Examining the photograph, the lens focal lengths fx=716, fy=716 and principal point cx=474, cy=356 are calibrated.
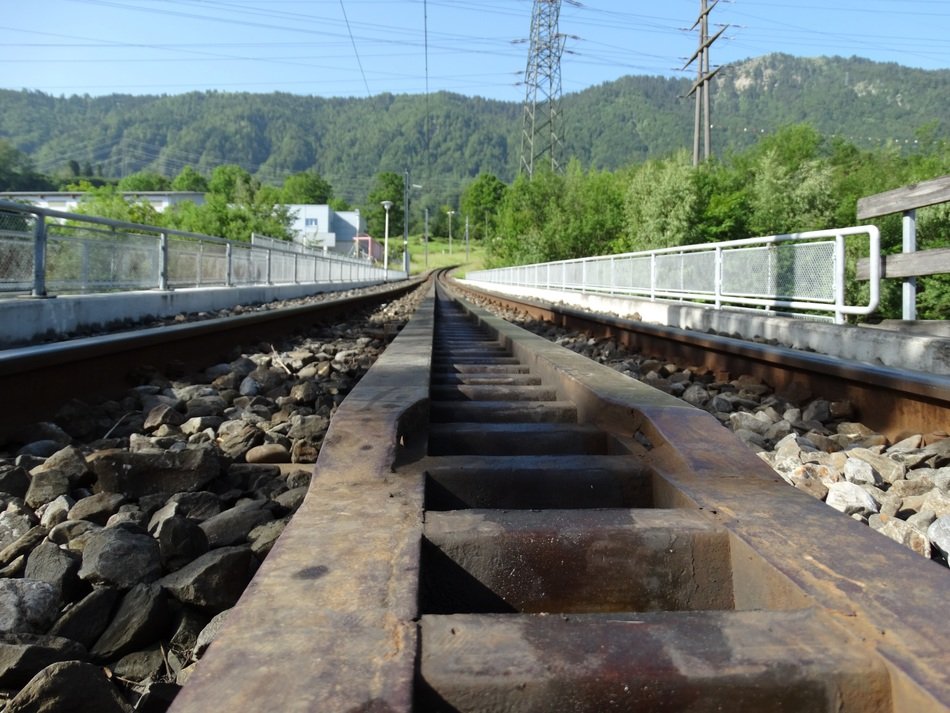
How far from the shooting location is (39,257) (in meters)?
7.23

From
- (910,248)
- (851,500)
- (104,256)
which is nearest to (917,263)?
(910,248)

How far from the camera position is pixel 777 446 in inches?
129

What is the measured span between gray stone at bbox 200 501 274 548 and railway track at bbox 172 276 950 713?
0.95ft

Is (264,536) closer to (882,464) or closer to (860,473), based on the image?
(860,473)

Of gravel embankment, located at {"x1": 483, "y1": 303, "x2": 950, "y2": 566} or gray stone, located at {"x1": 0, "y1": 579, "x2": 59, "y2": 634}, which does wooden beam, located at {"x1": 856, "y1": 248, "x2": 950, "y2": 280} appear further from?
gray stone, located at {"x1": 0, "y1": 579, "x2": 59, "y2": 634}

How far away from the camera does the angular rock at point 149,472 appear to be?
2.61 m

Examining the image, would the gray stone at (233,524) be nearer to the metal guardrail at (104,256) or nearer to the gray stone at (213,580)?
the gray stone at (213,580)

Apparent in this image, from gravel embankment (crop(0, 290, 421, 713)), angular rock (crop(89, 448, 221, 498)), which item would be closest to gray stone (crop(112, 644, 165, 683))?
gravel embankment (crop(0, 290, 421, 713))

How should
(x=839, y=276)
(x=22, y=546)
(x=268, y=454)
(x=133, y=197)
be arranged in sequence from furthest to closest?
(x=133, y=197) < (x=839, y=276) < (x=268, y=454) < (x=22, y=546)

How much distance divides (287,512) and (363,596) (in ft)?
3.84

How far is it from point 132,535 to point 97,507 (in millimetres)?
534

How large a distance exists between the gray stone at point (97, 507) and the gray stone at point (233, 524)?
38cm

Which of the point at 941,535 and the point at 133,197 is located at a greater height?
the point at 133,197

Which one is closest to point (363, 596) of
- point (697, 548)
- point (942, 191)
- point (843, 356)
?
point (697, 548)
